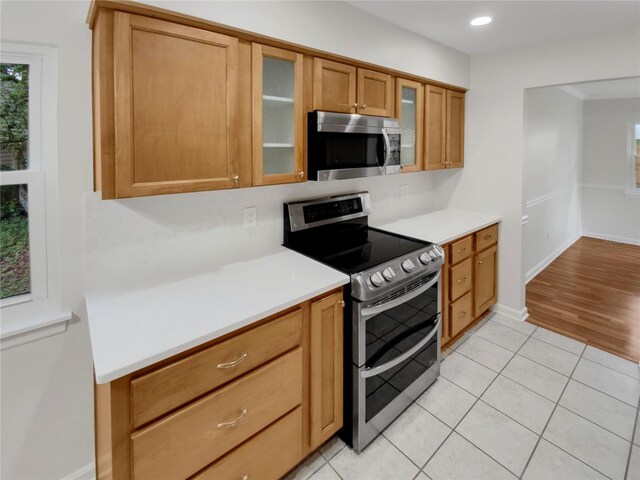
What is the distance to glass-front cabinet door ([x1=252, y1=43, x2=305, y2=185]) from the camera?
1675 mm

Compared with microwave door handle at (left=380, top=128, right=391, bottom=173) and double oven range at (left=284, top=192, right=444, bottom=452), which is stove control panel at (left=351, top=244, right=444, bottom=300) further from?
microwave door handle at (left=380, top=128, right=391, bottom=173)

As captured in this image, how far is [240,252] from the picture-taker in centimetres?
200

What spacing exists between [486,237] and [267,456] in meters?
2.41

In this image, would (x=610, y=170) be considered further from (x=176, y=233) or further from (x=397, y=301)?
(x=176, y=233)

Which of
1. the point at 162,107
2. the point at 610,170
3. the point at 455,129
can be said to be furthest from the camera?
the point at 610,170

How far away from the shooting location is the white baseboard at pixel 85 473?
5.19ft

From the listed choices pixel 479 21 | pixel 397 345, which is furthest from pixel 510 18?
pixel 397 345

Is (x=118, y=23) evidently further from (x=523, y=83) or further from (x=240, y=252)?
(x=523, y=83)

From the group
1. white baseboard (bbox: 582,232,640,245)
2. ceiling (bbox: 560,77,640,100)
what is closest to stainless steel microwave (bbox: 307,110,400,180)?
ceiling (bbox: 560,77,640,100)

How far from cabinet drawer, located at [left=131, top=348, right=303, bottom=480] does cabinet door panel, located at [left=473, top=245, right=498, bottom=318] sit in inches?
75.8

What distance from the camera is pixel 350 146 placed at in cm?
207

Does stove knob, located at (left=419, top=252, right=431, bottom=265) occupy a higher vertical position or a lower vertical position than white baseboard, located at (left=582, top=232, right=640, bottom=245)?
higher

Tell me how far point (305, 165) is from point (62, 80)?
1.12m

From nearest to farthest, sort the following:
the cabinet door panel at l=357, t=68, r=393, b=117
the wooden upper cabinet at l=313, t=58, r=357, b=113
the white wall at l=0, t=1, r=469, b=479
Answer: the white wall at l=0, t=1, r=469, b=479, the wooden upper cabinet at l=313, t=58, r=357, b=113, the cabinet door panel at l=357, t=68, r=393, b=117
